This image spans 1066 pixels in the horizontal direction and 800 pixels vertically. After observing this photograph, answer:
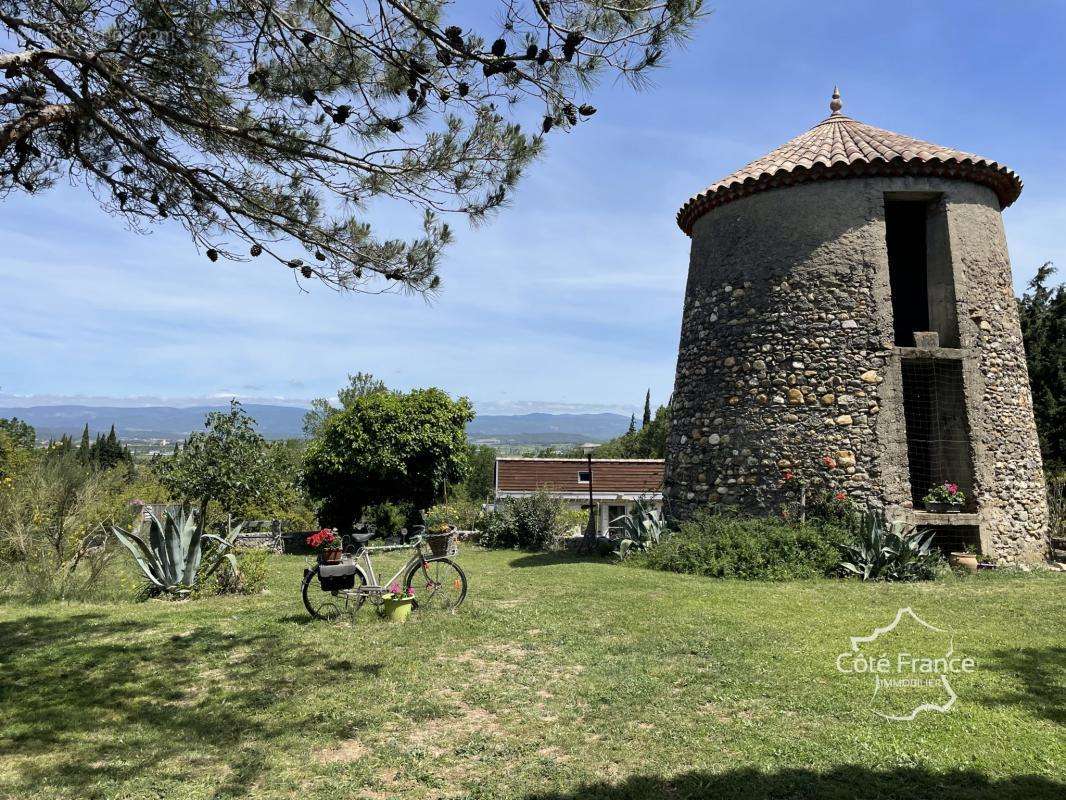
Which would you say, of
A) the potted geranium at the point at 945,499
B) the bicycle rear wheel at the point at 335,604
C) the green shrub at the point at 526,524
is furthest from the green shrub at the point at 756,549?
the green shrub at the point at 526,524

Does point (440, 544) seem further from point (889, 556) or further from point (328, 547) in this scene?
point (889, 556)

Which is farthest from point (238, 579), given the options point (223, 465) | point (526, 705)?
point (223, 465)

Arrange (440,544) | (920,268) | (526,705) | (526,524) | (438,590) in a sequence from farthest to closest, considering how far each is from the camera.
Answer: (526,524) < (440,544) < (920,268) < (438,590) < (526,705)

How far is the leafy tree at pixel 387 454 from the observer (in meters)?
20.5

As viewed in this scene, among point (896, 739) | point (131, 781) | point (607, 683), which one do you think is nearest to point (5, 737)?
point (131, 781)

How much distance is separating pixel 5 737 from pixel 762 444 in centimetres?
994

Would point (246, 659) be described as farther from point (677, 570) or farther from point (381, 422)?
point (381, 422)

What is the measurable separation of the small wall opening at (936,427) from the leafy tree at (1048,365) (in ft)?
22.5

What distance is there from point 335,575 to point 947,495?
9.26m

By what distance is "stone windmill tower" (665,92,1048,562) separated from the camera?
10.2 metres

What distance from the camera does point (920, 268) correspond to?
12.5 m

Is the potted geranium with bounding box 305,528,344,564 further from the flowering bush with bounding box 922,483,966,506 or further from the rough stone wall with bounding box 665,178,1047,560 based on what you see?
the flowering bush with bounding box 922,483,966,506

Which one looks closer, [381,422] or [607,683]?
[607,683]

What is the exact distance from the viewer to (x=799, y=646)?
5934mm
